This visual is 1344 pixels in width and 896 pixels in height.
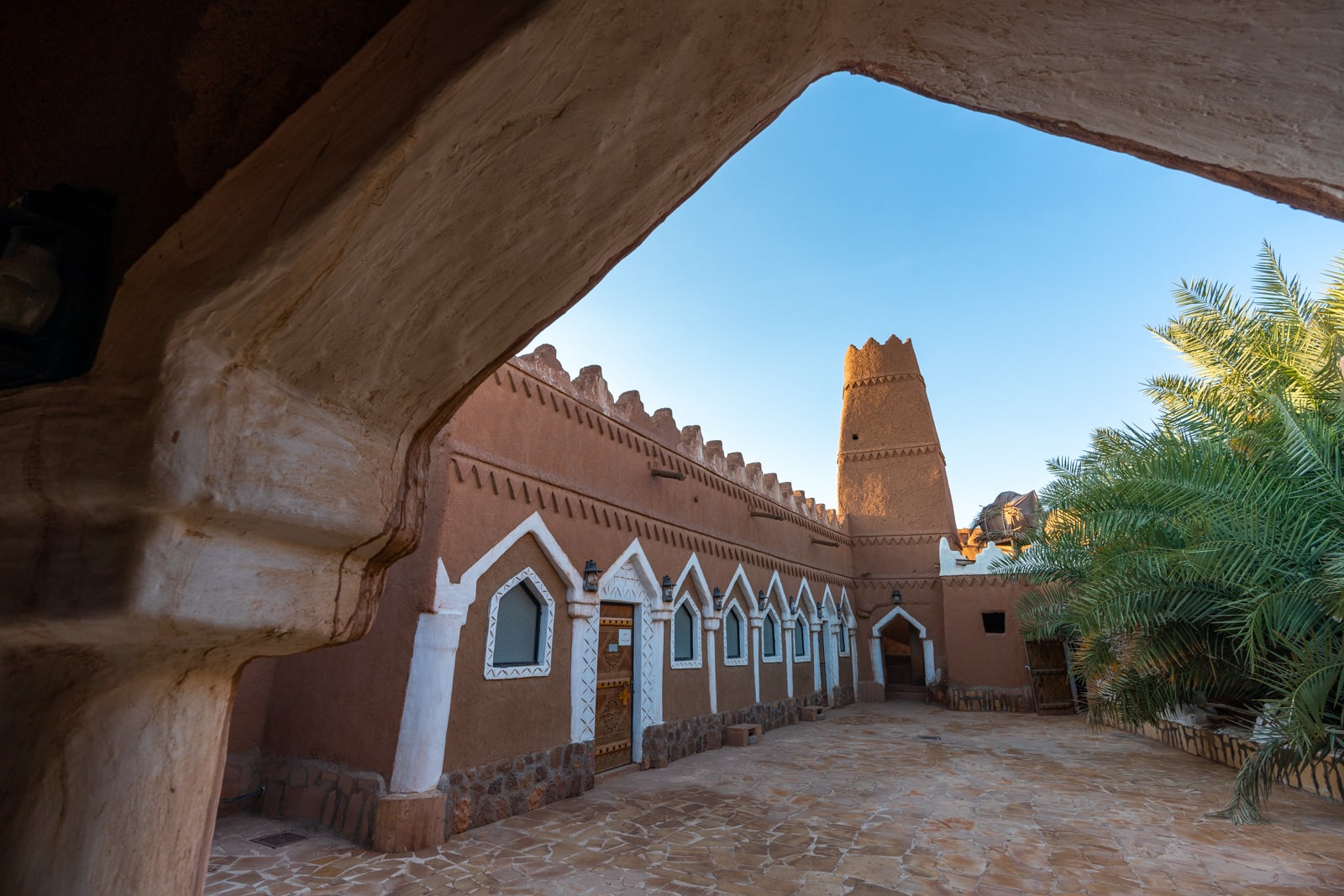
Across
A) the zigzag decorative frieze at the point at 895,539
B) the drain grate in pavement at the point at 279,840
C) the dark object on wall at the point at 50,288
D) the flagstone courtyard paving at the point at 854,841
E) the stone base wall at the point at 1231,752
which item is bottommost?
the flagstone courtyard paving at the point at 854,841

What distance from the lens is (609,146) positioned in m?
1.32

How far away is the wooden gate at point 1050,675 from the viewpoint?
15906mm

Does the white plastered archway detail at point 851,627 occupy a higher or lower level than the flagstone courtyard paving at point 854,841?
higher

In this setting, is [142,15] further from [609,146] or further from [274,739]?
[274,739]

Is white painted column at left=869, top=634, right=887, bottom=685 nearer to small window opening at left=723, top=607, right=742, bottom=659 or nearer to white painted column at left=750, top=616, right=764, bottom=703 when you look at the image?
white painted column at left=750, top=616, right=764, bottom=703

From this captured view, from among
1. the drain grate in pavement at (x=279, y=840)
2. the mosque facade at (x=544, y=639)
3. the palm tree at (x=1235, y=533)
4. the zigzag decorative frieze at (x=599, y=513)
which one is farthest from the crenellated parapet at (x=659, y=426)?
the palm tree at (x=1235, y=533)

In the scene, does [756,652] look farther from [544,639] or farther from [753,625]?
[544,639]

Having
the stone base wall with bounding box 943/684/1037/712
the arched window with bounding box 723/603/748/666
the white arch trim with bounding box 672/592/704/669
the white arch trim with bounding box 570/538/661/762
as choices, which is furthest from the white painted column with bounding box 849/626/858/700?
the white arch trim with bounding box 570/538/661/762

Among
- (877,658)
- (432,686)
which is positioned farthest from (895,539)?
(432,686)

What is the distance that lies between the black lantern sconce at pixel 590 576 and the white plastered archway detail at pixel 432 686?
5.58 feet

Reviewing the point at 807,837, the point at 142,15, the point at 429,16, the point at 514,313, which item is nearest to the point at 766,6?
the point at 429,16

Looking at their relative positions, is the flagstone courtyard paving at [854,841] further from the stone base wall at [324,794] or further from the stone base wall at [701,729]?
the stone base wall at [701,729]

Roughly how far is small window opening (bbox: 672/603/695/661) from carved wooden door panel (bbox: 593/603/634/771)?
3.87ft

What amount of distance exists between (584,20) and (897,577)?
1945 centimetres
